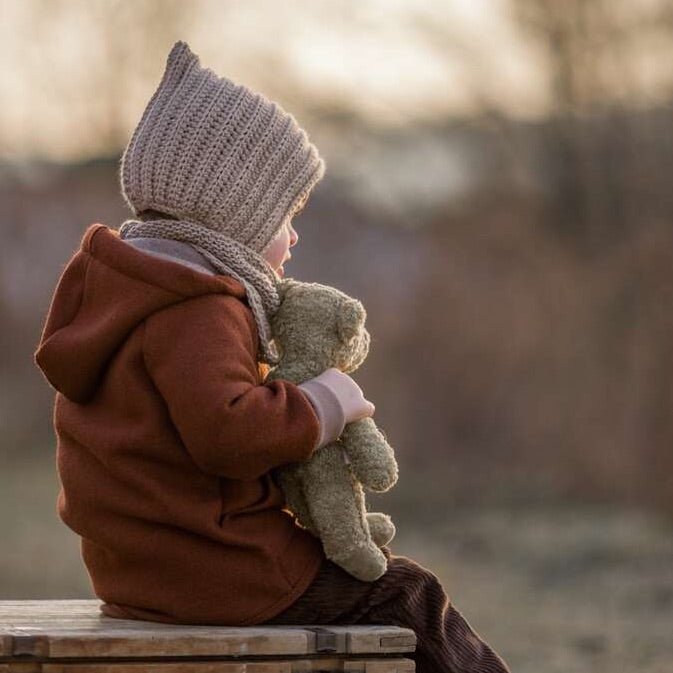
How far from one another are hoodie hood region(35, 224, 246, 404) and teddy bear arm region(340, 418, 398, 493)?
1.23 ft

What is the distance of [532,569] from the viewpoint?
931cm

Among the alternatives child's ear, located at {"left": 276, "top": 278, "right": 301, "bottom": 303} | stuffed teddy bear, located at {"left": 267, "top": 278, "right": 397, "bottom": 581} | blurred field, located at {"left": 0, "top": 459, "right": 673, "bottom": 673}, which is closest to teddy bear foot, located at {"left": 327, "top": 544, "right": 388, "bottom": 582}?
stuffed teddy bear, located at {"left": 267, "top": 278, "right": 397, "bottom": 581}

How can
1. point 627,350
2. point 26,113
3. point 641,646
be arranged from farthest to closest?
1. point 26,113
2. point 627,350
3. point 641,646

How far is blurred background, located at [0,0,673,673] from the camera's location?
9375 millimetres

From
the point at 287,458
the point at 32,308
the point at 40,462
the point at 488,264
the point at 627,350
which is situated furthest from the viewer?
the point at 32,308

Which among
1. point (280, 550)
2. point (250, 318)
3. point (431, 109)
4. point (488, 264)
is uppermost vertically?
point (431, 109)

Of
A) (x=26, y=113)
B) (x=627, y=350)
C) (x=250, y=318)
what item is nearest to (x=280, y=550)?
(x=250, y=318)

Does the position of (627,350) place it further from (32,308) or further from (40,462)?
(32,308)

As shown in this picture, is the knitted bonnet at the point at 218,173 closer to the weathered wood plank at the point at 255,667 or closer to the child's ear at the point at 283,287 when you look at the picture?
the child's ear at the point at 283,287

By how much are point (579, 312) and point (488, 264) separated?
3.37ft

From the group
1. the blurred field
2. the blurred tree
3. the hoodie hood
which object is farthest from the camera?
the blurred tree

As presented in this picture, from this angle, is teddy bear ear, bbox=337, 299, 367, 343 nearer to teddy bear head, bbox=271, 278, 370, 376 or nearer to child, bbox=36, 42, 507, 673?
teddy bear head, bbox=271, 278, 370, 376

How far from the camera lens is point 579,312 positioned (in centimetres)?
1139

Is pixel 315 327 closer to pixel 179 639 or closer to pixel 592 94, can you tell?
pixel 179 639
